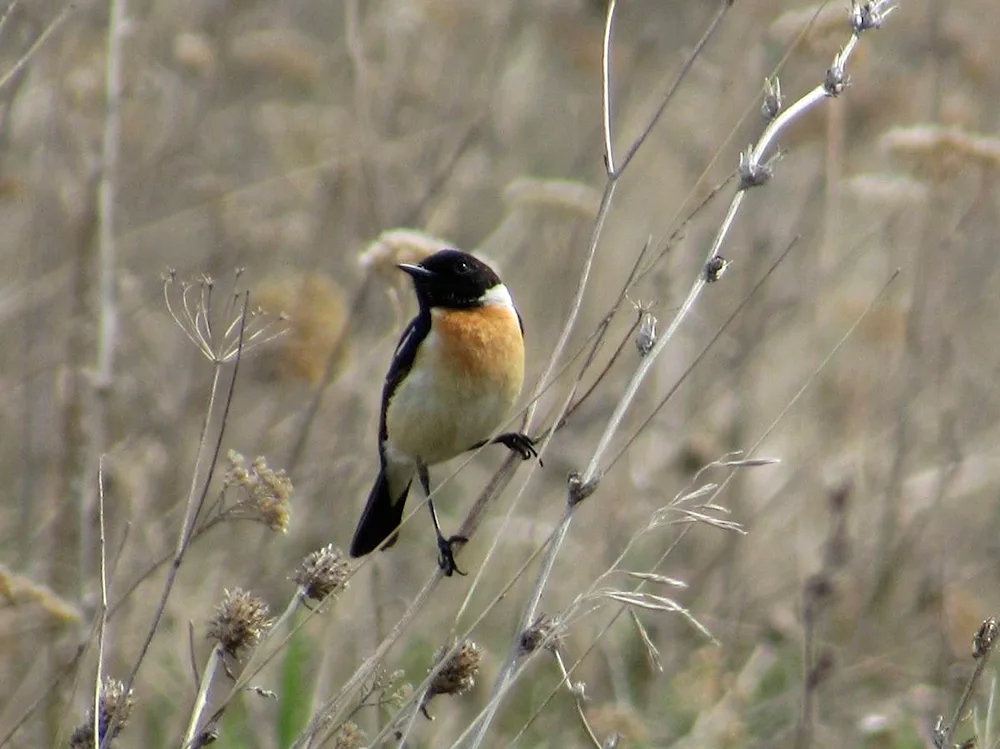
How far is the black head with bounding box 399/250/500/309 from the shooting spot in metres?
4.30

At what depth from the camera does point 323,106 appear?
7.49 m

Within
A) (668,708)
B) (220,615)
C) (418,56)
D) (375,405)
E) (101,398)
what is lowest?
(668,708)

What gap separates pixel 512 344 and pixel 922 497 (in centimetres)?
250

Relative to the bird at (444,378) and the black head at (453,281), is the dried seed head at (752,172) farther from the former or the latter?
the black head at (453,281)

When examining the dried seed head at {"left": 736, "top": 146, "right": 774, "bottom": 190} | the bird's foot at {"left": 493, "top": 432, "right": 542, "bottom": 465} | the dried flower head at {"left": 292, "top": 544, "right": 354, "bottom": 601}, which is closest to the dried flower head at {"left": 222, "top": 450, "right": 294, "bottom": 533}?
the dried flower head at {"left": 292, "top": 544, "right": 354, "bottom": 601}

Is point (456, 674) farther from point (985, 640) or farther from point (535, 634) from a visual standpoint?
point (985, 640)

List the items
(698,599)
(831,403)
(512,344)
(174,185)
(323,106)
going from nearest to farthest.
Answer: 1. (512,344)
2. (698,599)
3. (831,403)
4. (174,185)
5. (323,106)

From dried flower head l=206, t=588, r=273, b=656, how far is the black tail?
1808mm

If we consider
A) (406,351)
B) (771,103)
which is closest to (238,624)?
(771,103)

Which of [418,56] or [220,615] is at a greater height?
[418,56]

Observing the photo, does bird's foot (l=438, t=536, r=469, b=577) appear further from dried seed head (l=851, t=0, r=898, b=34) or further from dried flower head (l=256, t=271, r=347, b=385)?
dried flower head (l=256, t=271, r=347, b=385)

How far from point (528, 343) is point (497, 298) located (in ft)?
6.08

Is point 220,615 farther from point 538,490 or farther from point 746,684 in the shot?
point 538,490

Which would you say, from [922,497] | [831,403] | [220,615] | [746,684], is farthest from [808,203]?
[220,615]
